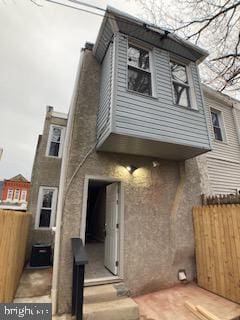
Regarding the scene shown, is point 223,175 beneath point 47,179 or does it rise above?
beneath

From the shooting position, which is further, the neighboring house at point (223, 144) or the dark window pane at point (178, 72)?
the neighboring house at point (223, 144)

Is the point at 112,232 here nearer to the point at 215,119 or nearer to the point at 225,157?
the point at 225,157

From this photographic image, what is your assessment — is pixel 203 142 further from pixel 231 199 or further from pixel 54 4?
pixel 54 4

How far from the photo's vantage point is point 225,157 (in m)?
7.10

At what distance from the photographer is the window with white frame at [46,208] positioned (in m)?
7.66

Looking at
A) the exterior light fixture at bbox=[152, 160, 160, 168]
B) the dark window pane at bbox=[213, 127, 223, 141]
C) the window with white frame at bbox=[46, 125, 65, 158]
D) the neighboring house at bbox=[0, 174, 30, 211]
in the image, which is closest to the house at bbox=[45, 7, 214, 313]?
the exterior light fixture at bbox=[152, 160, 160, 168]

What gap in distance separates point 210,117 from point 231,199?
4.12 m

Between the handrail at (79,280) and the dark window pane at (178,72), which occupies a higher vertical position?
the dark window pane at (178,72)

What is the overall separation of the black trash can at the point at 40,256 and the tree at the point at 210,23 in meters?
7.66

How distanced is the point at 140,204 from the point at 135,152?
1.40m

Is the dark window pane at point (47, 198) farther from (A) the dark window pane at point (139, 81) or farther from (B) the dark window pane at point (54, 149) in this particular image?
(A) the dark window pane at point (139, 81)

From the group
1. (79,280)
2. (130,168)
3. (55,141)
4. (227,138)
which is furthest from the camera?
(55,141)

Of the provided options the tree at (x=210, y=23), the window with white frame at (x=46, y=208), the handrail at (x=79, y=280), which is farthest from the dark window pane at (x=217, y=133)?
the window with white frame at (x=46, y=208)

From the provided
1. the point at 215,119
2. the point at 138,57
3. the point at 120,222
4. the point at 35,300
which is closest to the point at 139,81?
the point at 138,57
